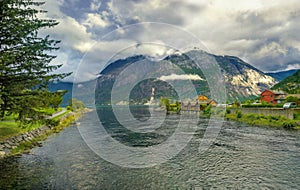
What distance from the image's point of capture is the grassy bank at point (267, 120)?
44091 mm

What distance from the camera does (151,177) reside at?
1788 cm

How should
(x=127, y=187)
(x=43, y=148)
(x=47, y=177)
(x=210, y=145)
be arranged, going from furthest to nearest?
1. (x=210, y=145)
2. (x=43, y=148)
3. (x=47, y=177)
4. (x=127, y=187)

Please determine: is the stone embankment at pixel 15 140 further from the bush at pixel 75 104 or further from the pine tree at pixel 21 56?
the bush at pixel 75 104

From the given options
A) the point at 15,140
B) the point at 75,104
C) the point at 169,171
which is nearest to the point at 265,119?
the point at 169,171

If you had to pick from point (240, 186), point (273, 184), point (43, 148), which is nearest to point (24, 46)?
point (43, 148)

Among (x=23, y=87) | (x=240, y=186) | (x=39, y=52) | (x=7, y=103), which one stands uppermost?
(x=39, y=52)

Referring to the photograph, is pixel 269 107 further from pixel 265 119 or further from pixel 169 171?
pixel 169 171

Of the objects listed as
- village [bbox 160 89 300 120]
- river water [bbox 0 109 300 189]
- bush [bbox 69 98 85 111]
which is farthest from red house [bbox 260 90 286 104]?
bush [bbox 69 98 85 111]

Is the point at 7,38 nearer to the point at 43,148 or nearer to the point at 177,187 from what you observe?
the point at 43,148

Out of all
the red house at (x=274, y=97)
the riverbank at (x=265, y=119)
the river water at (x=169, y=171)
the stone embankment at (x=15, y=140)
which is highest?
the red house at (x=274, y=97)

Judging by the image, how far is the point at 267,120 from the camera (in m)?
51.6

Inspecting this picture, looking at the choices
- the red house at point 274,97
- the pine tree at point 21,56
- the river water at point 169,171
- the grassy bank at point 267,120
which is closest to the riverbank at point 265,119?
the grassy bank at point 267,120

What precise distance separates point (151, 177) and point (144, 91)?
15985 centimetres

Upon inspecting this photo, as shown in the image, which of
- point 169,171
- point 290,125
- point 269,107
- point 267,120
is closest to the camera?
point 169,171
